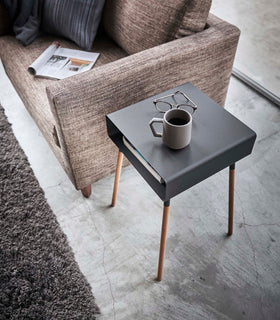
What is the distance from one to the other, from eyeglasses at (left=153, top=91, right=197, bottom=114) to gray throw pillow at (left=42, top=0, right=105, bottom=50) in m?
0.72

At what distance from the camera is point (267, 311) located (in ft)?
3.84

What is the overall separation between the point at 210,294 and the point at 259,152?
821 mm

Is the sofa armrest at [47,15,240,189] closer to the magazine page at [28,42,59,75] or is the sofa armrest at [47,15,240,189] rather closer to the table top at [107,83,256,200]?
the table top at [107,83,256,200]

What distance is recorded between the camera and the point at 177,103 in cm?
111

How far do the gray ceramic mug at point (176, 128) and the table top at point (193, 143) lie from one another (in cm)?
3

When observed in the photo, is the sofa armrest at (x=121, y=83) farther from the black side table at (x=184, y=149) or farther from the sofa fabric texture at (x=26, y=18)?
the sofa fabric texture at (x=26, y=18)

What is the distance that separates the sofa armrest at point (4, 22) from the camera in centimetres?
176

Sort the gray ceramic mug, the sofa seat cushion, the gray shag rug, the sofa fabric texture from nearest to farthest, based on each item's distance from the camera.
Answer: the gray ceramic mug
the gray shag rug
the sofa seat cushion
the sofa fabric texture

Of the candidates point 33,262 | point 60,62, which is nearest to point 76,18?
point 60,62

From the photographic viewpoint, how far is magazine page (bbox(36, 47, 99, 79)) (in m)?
1.50

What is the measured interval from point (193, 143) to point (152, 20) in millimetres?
656

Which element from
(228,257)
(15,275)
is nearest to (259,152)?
(228,257)

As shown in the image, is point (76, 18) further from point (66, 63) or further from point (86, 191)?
point (86, 191)

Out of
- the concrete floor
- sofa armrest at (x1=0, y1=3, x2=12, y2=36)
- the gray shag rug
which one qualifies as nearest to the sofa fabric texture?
sofa armrest at (x1=0, y1=3, x2=12, y2=36)
